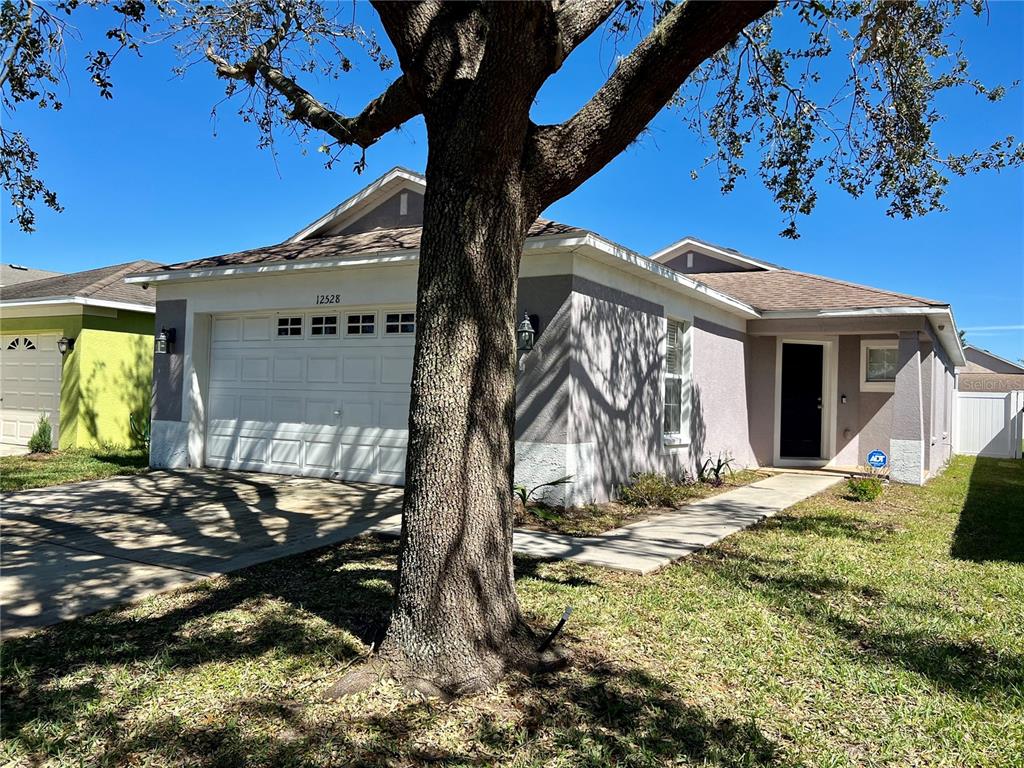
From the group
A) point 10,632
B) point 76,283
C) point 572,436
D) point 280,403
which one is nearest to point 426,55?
point 10,632

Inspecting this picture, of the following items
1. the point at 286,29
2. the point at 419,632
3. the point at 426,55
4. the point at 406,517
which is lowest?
the point at 419,632

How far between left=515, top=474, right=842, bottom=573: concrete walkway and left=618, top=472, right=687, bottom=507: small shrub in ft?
1.08

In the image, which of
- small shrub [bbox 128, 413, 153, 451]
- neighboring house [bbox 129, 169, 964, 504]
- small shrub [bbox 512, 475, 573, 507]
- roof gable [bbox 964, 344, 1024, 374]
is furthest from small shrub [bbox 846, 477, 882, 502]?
roof gable [bbox 964, 344, 1024, 374]

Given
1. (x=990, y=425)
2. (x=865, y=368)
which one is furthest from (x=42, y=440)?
(x=990, y=425)

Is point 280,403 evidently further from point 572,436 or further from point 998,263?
point 998,263

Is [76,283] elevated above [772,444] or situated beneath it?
elevated above

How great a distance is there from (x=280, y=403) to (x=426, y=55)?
8037 mm

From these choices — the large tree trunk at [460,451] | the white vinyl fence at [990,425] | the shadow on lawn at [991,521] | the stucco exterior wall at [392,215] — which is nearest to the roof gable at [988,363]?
the white vinyl fence at [990,425]

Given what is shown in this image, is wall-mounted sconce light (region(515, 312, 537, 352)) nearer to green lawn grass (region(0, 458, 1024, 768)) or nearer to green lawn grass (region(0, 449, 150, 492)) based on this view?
green lawn grass (region(0, 458, 1024, 768))

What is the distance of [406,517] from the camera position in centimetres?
372

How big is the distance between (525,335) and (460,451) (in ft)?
15.5

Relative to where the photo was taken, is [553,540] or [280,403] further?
[280,403]

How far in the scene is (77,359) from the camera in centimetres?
1392

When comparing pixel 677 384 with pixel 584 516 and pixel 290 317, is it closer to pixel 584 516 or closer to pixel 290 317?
pixel 584 516
